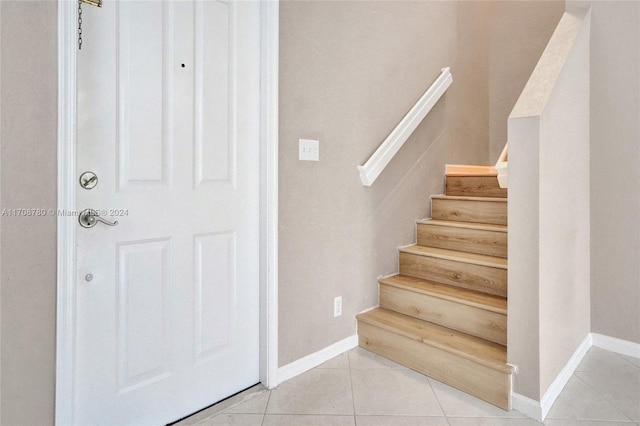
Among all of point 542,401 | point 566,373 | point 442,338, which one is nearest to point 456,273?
point 442,338

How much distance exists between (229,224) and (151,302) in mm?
472

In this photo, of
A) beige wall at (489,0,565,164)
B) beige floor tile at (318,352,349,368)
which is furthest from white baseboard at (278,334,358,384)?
beige wall at (489,0,565,164)

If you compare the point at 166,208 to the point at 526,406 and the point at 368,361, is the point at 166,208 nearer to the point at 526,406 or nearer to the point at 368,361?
the point at 368,361

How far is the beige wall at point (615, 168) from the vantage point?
221cm

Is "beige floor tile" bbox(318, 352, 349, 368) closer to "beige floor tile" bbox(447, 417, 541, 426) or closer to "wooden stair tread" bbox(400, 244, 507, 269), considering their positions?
"beige floor tile" bbox(447, 417, 541, 426)

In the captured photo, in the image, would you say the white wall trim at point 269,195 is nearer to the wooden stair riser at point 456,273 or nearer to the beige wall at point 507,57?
the wooden stair riser at point 456,273

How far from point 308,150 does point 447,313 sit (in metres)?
1.20

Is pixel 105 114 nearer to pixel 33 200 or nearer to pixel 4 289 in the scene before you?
pixel 33 200

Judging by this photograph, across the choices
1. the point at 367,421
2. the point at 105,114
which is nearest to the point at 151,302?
the point at 105,114

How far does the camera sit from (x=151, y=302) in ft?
5.02

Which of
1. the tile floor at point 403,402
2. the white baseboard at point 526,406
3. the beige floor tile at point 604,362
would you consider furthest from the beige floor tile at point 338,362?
the beige floor tile at point 604,362

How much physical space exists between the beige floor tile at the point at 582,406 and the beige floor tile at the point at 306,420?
2.91 feet

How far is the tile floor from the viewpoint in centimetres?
161

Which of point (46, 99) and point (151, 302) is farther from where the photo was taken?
point (151, 302)
